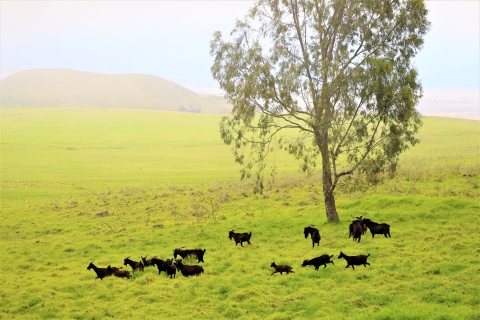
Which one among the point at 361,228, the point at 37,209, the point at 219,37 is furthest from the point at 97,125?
the point at 361,228

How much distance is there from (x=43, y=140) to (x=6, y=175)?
44.7 m

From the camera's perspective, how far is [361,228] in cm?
2344

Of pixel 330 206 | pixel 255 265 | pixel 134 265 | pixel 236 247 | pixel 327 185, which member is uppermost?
pixel 327 185

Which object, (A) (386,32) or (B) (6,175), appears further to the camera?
(B) (6,175)

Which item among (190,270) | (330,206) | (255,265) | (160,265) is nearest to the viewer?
(190,270)

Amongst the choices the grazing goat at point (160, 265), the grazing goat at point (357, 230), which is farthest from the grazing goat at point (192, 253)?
the grazing goat at point (357, 230)

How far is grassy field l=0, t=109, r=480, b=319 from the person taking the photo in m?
15.5

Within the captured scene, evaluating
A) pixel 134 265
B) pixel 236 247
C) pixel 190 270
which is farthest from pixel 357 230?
pixel 134 265

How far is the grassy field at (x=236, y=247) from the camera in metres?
15.5

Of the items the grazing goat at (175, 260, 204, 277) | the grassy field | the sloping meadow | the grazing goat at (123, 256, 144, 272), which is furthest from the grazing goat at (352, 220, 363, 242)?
the grazing goat at (123, 256, 144, 272)

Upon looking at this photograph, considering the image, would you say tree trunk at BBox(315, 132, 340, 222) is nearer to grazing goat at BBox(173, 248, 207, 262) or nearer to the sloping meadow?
the sloping meadow

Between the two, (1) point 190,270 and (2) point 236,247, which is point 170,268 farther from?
(2) point 236,247

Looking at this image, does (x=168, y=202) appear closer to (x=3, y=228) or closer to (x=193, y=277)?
(x=3, y=228)

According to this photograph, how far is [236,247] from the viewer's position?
24.3 metres
